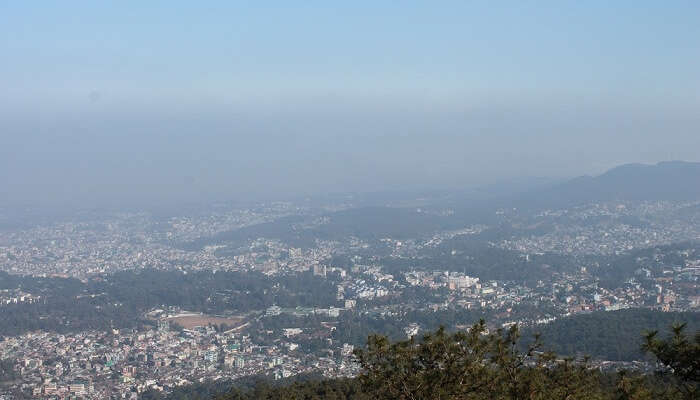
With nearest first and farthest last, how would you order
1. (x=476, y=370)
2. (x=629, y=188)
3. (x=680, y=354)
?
(x=680, y=354), (x=476, y=370), (x=629, y=188)

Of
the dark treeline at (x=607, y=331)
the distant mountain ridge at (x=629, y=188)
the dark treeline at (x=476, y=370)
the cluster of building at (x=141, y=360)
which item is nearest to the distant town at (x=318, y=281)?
the cluster of building at (x=141, y=360)

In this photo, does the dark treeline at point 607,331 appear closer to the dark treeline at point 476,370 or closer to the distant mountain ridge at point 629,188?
the dark treeline at point 476,370

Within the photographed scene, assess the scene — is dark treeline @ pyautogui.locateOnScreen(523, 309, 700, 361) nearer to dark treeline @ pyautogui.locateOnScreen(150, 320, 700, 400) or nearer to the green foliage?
dark treeline @ pyautogui.locateOnScreen(150, 320, 700, 400)

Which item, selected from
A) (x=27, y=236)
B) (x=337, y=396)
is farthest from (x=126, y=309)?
(x=27, y=236)

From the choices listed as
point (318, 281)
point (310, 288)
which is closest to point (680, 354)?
point (310, 288)

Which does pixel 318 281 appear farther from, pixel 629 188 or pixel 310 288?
pixel 629 188

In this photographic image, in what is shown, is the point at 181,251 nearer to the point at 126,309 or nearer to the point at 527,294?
the point at 126,309

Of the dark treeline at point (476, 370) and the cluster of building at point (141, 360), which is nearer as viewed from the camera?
the dark treeline at point (476, 370)

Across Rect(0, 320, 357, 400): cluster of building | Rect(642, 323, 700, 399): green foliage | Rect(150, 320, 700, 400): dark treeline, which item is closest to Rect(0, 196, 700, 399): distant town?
Rect(0, 320, 357, 400): cluster of building
